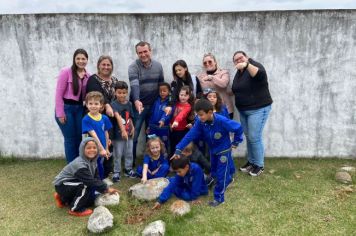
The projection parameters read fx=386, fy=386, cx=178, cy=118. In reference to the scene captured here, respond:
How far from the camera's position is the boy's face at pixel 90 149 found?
4.43 m

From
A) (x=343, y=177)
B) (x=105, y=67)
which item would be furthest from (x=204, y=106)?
(x=343, y=177)

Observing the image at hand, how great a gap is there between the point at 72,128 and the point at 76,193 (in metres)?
1.07

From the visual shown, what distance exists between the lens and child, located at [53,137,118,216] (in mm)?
4414

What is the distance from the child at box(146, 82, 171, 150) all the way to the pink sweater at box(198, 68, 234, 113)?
51 cm

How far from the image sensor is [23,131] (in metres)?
6.51

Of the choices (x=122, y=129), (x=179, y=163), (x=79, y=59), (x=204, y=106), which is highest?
(x=79, y=59)

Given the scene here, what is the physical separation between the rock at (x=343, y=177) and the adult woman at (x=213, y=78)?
1727 mm

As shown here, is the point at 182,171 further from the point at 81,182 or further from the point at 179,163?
the point at 81,182

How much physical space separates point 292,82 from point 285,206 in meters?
2.24

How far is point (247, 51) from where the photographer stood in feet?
19.5

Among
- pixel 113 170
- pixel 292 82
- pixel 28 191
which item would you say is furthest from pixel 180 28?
pixel 28 191

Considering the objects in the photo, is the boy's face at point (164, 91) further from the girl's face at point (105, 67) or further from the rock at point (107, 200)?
the rock at point (107, 200)

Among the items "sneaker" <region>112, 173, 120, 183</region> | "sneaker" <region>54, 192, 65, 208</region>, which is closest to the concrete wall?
"sneaker" <region>112, 173, 120, 183</region>

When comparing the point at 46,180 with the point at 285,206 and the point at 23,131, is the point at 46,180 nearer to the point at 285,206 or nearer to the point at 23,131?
the point at 23,131
